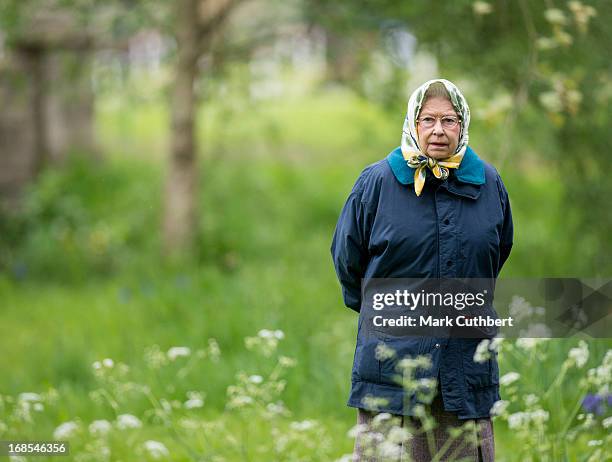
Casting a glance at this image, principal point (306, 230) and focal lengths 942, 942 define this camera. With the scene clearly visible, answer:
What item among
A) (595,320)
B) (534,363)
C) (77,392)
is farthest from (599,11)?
(77,392)

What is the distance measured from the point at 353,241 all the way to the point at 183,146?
517cm

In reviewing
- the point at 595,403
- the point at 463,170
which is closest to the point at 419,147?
the point at 463,170

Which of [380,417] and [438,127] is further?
[438,127]

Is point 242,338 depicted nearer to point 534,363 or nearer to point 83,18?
point 534,363

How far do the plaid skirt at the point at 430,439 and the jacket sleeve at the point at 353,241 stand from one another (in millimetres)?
475

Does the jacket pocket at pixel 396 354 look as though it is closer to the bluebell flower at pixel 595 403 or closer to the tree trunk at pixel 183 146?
the bluebell flower at pixel 595 403

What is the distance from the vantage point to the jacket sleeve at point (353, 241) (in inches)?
126

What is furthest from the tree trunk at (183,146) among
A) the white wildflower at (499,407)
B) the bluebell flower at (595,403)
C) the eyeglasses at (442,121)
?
the white wildflower at (499,407)

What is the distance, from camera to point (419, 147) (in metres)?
3.11

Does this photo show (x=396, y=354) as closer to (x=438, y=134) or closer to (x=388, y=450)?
(x=388, y=450)

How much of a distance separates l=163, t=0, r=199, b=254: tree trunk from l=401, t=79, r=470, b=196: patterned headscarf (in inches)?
202

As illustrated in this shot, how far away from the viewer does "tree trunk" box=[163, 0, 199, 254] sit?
26.1ft

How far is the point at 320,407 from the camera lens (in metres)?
5.20

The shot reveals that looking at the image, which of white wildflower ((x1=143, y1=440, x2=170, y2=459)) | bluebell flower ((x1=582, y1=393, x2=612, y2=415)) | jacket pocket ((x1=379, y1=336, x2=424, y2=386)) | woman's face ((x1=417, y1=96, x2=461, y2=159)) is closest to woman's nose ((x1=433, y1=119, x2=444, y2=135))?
woman's face ((x1=417, y1=96, x2=461, y2=159))
